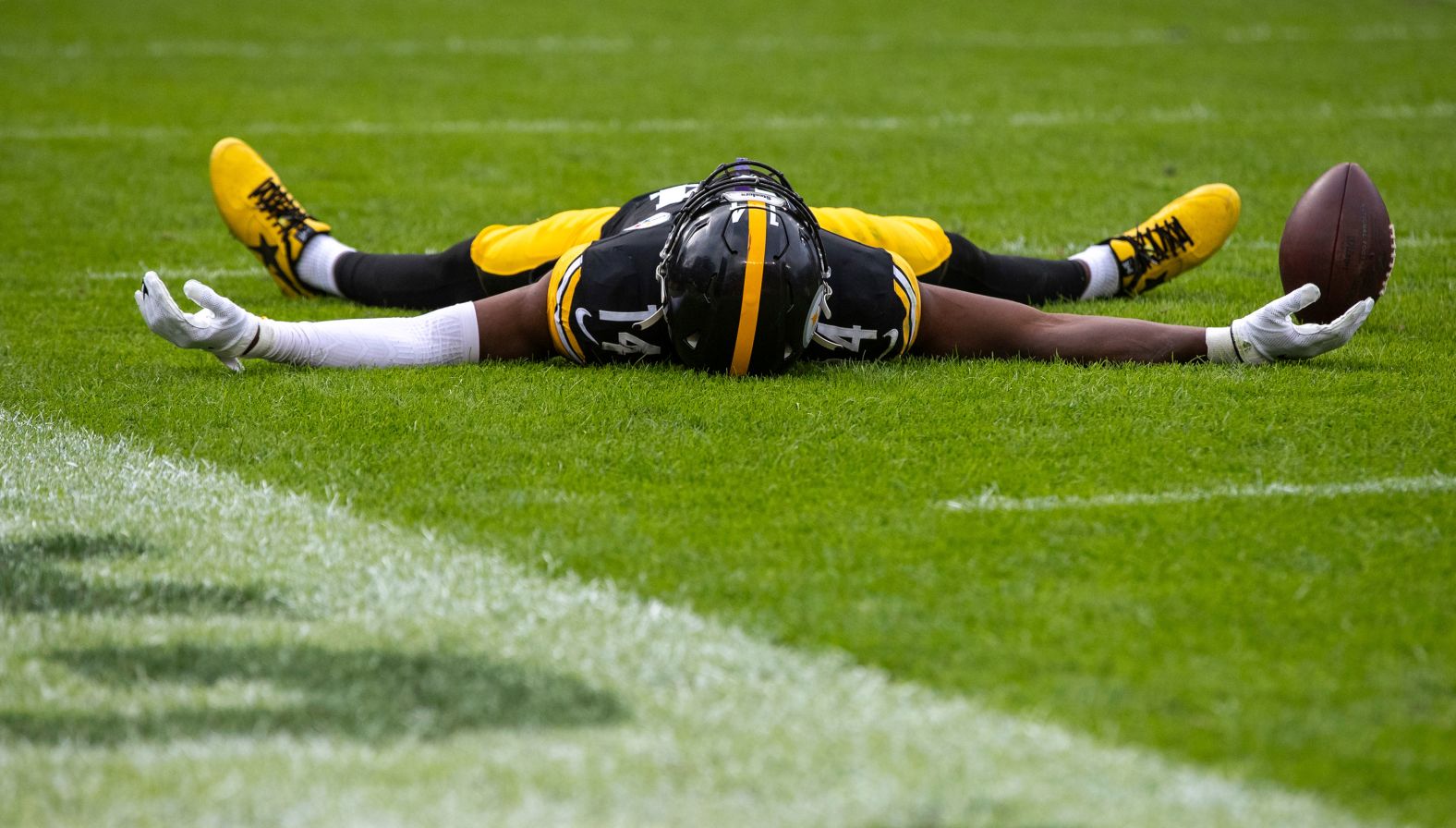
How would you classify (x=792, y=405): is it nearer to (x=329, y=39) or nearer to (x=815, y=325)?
(x=815, y=325)

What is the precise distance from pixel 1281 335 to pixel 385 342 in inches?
85.4

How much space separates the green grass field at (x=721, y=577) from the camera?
191 centimetres

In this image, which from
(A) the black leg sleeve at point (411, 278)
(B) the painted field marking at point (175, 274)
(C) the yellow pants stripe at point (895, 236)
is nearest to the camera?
(C) the yellow pants stripe at point (895, 236)

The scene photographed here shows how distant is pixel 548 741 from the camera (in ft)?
6.58

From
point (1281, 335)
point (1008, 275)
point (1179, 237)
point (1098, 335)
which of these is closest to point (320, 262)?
point (1008, 275)

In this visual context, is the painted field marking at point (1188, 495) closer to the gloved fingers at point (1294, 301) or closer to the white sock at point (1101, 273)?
the gloved fingers at point (1294, 301)

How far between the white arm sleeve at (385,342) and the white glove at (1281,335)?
6.06 feet

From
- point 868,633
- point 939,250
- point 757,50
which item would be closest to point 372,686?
point 868,633

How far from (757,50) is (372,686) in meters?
9.69

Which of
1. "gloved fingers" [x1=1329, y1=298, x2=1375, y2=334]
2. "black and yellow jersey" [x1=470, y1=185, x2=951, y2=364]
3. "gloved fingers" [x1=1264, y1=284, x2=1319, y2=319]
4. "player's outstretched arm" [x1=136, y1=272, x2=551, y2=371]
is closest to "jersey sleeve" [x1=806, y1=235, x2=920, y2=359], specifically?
"black and yellow jersey" [x1=470, y1=185, x2=951, y2=364]

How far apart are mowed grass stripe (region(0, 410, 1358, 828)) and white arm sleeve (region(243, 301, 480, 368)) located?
47.8 inches

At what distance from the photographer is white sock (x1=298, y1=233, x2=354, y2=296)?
4.70 meters

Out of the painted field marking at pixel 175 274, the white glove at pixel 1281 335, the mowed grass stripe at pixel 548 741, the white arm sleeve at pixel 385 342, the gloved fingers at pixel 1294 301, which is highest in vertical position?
the gloved fingers at pixel 1294 301

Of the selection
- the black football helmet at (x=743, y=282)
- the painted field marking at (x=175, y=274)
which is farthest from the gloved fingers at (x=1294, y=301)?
the painted field marking at (x=175, y=274)
